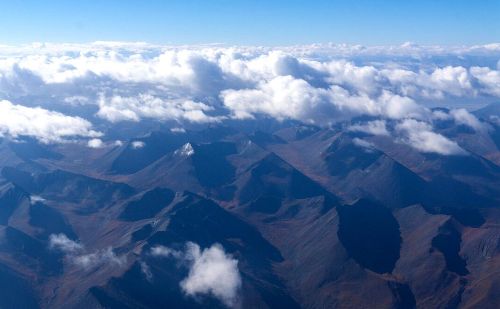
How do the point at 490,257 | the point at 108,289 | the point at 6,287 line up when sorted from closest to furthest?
the point at 108,289 < the point at 6,287 < the point at 490,257

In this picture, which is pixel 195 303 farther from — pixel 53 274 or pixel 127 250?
pixel 53 274

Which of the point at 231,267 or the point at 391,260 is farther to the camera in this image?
the point at 391,260

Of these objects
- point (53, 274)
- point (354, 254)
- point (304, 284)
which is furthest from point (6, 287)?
point (354, 254)

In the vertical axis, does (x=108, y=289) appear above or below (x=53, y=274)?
above

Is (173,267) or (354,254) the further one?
(354,254)

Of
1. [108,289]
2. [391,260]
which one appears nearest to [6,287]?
[108,289]

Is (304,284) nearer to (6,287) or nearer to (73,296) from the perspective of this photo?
(73,296)

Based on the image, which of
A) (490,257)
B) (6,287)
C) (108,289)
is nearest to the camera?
(108,289)
